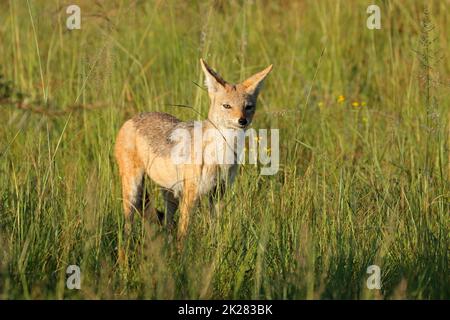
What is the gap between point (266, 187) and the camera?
628cm

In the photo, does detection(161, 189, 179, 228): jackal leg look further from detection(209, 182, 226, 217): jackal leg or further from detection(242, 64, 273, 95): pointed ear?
detection(242, 64, 273, 95): pointed ear

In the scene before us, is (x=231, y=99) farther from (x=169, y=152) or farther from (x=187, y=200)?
(x=187, y=200)

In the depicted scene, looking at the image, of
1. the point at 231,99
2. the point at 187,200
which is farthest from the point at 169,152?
the point at 231,99

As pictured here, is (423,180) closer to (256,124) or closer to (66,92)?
(256,124)

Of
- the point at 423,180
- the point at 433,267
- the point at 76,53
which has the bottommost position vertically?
the point at 433,267

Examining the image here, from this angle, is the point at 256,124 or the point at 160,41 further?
the point at 160,41

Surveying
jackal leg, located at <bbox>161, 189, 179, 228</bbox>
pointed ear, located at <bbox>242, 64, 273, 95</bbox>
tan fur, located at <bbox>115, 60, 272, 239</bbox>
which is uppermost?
pointed ear, located at <bbox>242, 64, 273, 95</bbox>

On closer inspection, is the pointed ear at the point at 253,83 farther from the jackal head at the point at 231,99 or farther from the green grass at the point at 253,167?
the green grass at the point at 253,167

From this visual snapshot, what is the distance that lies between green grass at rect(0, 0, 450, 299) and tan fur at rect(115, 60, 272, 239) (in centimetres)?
14

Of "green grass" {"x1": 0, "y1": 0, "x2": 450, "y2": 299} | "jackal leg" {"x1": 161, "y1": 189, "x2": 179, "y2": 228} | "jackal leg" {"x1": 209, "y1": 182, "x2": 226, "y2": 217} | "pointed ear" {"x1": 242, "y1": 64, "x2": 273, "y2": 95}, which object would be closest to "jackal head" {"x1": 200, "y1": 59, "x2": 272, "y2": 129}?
"pointed ear" {"x1": 242, "y1": 64, "x2": 273, "y2": 95}

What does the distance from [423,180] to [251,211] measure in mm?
1426

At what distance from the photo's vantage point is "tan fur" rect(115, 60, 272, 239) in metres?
6.44

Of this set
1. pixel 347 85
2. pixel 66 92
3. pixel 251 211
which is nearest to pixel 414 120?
pixel 347 85

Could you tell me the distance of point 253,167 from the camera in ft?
21.3
